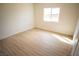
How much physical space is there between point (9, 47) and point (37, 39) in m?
0.34

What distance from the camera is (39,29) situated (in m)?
1.17

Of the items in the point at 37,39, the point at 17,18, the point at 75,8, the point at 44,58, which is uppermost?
the point at 75,8

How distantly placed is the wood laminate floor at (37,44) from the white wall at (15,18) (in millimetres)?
68

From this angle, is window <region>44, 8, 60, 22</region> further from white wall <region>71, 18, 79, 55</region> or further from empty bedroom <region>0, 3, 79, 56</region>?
white wall <region>71, 18, 79, 55</region>

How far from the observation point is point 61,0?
90 cm

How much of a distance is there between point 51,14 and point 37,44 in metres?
0.40

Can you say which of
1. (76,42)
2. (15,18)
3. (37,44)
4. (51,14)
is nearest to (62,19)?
(51,14)

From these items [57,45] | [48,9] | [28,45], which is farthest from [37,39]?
[48,9]

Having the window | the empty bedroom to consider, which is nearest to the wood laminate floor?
the empty bedroom

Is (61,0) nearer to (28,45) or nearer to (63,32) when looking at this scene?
(63,32)

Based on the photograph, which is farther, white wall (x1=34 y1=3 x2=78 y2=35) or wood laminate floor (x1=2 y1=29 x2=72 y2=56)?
wood laminate floor (x1=2 y1=29 x2=72 y2=56)

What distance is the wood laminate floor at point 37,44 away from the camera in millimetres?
1130

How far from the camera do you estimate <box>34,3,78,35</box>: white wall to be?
1.02 metres

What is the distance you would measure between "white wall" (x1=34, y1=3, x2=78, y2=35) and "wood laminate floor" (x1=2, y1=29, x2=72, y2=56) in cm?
7
